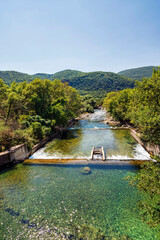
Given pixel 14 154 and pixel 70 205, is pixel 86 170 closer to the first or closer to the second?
pixel 70 205

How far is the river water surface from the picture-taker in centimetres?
786

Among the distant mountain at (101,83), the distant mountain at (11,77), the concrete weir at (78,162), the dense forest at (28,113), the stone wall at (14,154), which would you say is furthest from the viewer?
the distant mountain at (101,83)

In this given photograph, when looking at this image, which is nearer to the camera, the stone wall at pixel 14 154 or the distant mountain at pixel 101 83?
the stone wall at pixel 14 154

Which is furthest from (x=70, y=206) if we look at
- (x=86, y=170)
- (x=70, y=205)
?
(x=86, y=170)

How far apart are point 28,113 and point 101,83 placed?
163 meters

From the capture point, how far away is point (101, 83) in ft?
591

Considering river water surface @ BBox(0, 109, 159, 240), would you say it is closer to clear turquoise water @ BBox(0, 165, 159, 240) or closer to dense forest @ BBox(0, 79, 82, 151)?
clear turquoise water @ BBox(0, 165, 159, 240)

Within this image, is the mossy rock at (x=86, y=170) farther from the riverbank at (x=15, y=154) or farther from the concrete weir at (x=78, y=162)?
the riverbank at (x=15, y=154)

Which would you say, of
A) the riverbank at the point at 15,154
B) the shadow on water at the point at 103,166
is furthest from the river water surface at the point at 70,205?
the riverbank at the point at 15,154

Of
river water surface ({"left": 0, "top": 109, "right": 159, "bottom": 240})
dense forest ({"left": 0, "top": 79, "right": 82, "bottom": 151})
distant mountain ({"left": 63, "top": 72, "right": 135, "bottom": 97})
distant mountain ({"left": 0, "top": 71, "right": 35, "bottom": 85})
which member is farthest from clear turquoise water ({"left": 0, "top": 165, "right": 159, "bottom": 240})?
distant mountain ({"left": 63, "top": 72, "right": 135, "bottom": 97})

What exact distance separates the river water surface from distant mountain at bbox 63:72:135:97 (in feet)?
513

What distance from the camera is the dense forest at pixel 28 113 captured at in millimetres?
18986

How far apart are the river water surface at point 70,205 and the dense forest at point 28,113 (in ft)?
18.6

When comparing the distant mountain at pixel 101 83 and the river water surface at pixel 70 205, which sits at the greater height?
the distant mountain at pixel 101 83
